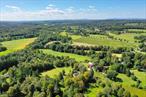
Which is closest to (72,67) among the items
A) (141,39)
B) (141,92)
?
(141,92)

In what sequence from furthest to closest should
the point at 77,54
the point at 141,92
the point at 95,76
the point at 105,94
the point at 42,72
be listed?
the point at 77,54 < the point at 42,72 < the point at 95,76 < the point at 141,92 < the point at 105,94

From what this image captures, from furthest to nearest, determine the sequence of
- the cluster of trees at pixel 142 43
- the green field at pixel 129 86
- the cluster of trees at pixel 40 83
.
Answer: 1. the cluster of trees at pixel 142 43
2. the green field at pixel 129 86
3. the cluster of trees at pixel 40 83

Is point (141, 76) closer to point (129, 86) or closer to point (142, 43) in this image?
point (129, 86)

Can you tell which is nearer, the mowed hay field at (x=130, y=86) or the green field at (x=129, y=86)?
the mowed hay field at (x=130, y=86)

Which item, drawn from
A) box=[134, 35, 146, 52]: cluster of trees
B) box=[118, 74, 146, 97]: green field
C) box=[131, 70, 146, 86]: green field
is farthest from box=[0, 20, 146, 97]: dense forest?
box=[134, 35, 146, 52]: cluster of trees

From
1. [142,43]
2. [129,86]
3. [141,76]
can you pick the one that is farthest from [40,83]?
[142,43]

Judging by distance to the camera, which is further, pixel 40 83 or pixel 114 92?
pixel 40 83

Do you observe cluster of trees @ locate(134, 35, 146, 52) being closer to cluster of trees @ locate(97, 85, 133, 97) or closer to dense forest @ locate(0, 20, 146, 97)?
dense forest @ locate(0, 20, 146, 97)

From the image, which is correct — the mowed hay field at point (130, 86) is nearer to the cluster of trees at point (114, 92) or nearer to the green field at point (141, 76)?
the green field at point (141, 76)

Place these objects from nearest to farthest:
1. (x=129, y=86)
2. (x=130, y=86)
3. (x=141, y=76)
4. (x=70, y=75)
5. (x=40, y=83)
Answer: (x=40, y=83) < (x=129, y=86) < (x=130, y=86) < (x=70, y=75) < (x=141, y=76)

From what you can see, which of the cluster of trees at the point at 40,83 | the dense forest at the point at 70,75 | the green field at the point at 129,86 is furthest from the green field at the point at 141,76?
the cluster of trees at the point at 40,83

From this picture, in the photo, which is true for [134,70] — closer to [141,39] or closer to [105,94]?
[105,94]
